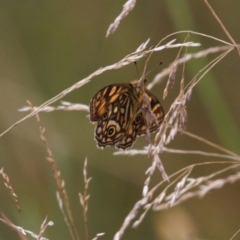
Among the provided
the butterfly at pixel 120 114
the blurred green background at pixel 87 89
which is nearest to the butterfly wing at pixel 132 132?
the butterfly at pixel 120 114

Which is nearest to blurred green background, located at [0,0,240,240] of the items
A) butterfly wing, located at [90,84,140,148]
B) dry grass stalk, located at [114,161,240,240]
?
butterfly wing, located at [90,84,140,148]

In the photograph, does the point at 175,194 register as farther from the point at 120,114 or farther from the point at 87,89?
the point at 87,89

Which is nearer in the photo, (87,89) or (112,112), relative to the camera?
(112,112)

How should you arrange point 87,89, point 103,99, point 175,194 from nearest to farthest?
point 175,194 < point 103,99 < point 87,89

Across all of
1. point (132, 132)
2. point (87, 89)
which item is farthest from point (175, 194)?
point (87, 89)

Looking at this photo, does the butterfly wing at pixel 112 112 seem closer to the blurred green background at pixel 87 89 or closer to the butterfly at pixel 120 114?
the butterfly at pixel 120 114

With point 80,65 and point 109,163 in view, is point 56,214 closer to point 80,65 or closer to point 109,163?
point 109,163
